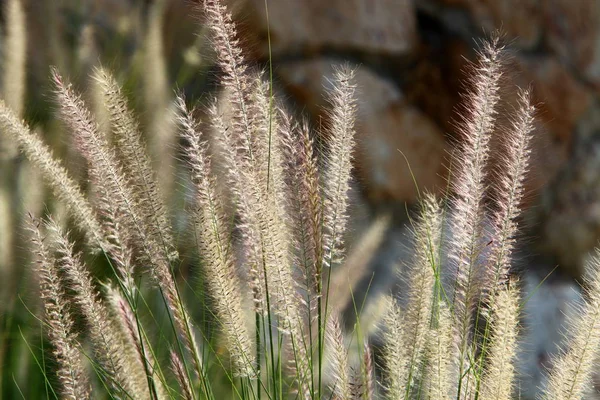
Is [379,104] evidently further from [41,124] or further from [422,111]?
[41,124]

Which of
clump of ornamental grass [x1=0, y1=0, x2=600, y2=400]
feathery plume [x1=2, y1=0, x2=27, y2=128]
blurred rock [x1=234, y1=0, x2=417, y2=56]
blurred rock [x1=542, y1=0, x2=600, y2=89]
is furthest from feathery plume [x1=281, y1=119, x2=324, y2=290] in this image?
blurred rock [x1=542, y1=0, x2=600, y2=89]

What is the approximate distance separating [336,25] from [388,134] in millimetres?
271

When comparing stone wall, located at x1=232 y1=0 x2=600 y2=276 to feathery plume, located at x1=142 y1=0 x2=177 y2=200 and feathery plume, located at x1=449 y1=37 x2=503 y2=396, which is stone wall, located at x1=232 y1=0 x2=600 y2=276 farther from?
feathery plume, located at x1=449 y1=37 x2=503 y2=396

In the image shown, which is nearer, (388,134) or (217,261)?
(217,261)

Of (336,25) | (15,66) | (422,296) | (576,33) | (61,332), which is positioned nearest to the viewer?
(61,332)

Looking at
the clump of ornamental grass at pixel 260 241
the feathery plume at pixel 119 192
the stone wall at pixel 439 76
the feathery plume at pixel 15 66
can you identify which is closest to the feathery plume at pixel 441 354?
the clump of ornamental grass at pixel 260 241

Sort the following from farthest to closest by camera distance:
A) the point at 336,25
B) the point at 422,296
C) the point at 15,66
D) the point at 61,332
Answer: the point at 336,25
the point at 15,66
the point at 422,296
the point at 61,332

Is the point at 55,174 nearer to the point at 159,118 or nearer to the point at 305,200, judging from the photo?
the point at 305,200

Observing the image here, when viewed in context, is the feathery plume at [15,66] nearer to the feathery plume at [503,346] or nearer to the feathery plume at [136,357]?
the feathery plume at [136,357]

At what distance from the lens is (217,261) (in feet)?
2.71

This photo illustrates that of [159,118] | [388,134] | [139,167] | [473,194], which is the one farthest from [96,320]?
[388,134]

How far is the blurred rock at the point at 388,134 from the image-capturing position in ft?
6.13

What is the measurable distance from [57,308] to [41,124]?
2.50ft

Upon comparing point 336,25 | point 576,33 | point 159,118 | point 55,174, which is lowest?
point 576,33
